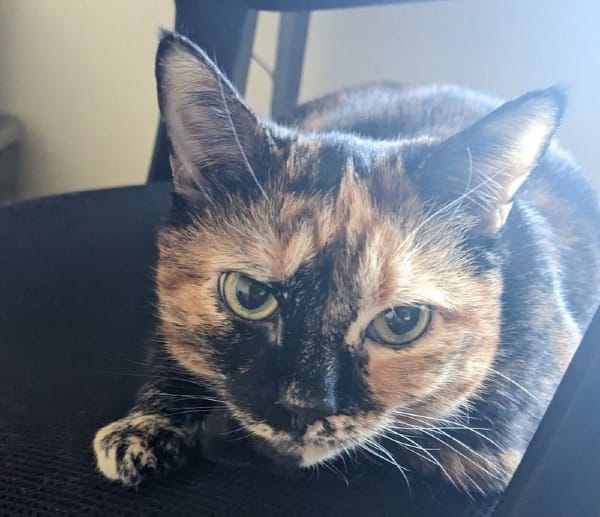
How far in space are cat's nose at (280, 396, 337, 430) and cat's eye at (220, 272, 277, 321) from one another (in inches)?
2.3

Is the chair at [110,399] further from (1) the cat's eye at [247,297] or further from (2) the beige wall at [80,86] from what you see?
(2) the beige wall at [80,86]

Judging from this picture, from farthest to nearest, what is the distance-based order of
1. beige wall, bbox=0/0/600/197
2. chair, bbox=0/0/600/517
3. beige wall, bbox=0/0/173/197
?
1. beige wall, bbox=0/0/173/197
2. beige wall, bbox=0/0/600/197
3. chair, bbox=0/0/600/517

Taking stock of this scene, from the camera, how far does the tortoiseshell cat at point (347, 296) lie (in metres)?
0.47

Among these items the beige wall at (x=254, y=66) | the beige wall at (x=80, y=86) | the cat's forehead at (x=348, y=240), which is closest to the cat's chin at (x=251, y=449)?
the cat's forehead at (x=348, y=240)

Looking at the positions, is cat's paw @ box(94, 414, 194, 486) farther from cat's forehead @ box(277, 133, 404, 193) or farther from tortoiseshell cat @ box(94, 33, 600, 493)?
cat's forehead @ box(277, 133, 404, 193)

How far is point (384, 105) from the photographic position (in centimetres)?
81

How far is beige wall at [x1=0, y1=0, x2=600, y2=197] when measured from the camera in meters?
0.96

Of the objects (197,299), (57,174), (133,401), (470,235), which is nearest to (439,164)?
(470,235)

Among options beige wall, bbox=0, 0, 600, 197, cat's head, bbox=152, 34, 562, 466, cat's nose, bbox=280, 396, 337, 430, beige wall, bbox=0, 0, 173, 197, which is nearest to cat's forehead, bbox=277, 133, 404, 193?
cat's head, bbox=152, 34, 562, 466

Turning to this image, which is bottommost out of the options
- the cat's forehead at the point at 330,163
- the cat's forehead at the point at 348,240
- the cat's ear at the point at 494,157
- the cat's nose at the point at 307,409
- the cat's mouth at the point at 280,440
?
the cat's mouth at the point at 280,440

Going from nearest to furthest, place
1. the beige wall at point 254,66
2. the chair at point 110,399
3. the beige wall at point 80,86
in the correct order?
the chair at point 110,399 < the beige wall at point 254,66 < the beige wall at point 80,86

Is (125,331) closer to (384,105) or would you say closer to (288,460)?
(288,460)

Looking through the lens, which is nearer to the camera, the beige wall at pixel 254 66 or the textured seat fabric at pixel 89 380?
the textured seat fabric at pixel 89 380

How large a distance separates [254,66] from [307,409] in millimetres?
788
